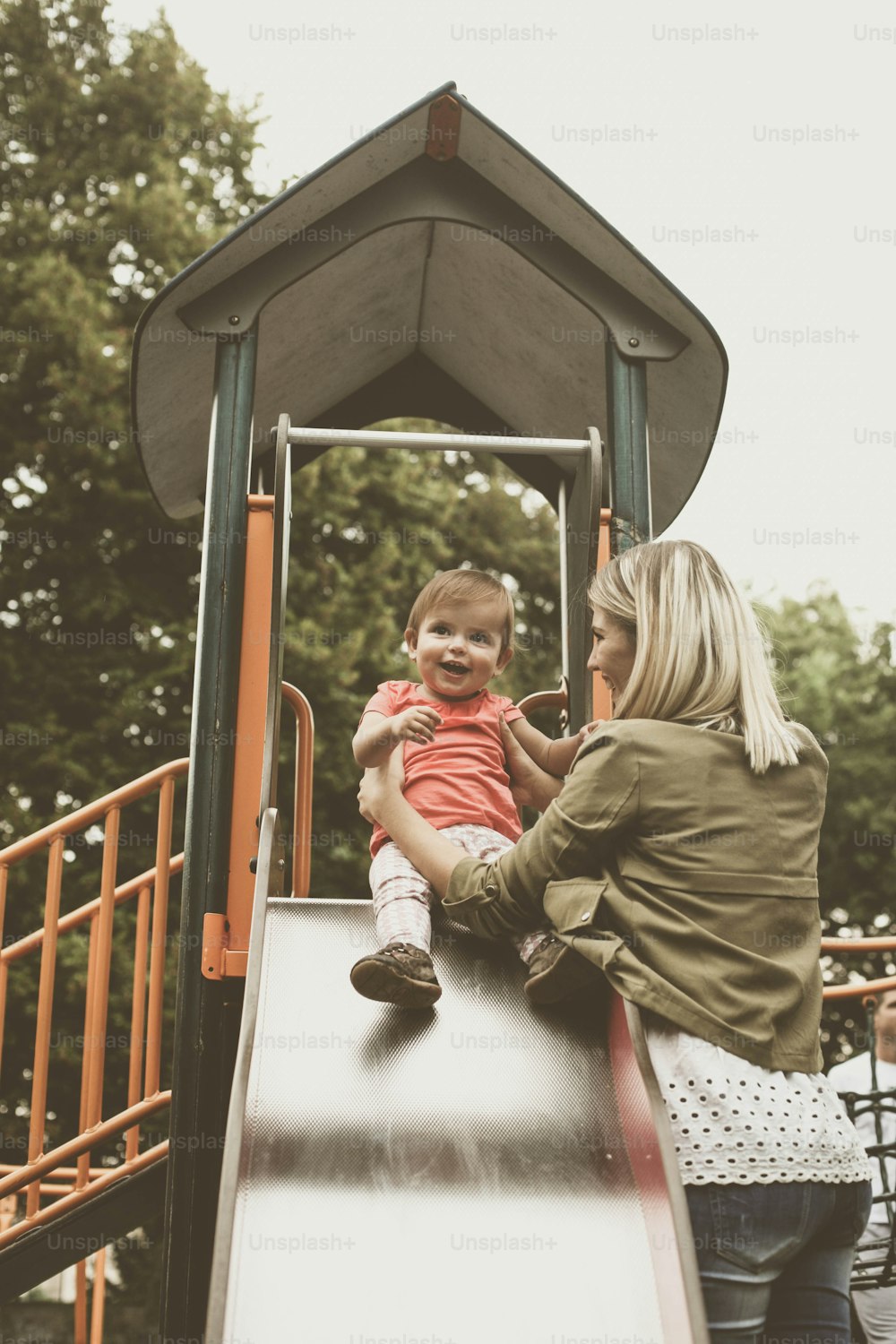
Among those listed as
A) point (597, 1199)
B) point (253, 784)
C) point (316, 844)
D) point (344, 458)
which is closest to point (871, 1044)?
point (253, 784)

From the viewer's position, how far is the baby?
3283 millimetres

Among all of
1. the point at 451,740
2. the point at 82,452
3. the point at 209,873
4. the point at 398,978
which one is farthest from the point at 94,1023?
the point at 82,452

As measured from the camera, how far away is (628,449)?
436cm

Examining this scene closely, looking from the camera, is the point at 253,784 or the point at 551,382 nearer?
the point at 253,784

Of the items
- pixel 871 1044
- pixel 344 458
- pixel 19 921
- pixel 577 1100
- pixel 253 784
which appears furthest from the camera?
pixel 344 458

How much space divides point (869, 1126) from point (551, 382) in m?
3.45

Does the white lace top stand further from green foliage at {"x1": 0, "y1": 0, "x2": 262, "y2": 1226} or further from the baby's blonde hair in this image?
green foliage at {"x1": 0, "y1": 0, "x2": 262, "y2": 1226}

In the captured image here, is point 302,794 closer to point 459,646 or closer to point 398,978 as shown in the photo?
point 459,646

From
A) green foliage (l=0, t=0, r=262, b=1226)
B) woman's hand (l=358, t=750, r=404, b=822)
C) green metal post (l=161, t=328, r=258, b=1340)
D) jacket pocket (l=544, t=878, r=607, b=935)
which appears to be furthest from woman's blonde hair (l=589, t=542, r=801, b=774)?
green foliage (l=0, t=0, r=262, b=1226)

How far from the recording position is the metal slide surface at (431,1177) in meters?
2.21

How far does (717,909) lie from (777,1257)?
0.56 m

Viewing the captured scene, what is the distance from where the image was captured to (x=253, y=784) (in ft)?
13.5

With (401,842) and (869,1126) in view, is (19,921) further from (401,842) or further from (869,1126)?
(401,842)

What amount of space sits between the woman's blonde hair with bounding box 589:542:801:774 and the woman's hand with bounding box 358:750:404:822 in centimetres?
107
